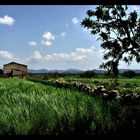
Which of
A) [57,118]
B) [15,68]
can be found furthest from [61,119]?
[15,68]

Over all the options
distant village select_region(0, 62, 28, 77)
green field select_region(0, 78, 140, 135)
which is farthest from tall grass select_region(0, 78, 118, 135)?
distant village select_region(0, 62, 28, 77)

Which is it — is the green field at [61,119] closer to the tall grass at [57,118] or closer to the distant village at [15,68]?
the tall grass at [57,118]

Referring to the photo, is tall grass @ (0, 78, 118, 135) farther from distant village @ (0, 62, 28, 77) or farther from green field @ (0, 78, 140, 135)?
distant village @ (0, 62, 28, 77)

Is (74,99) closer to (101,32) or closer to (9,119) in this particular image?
(9,119)

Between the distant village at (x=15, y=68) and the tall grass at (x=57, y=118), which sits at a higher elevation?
the distant village at (x=15, y=68)

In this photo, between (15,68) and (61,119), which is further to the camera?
(15,68)

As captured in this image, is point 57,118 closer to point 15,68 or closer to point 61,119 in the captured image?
point 61,119

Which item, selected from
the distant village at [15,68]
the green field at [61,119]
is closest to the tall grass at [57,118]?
the green field at [61,119]

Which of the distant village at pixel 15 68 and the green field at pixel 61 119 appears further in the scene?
the distant village at pixel 15 68

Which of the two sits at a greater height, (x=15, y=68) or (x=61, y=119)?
(x=15, y=68)

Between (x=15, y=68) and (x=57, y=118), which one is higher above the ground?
(x=15, y=68)

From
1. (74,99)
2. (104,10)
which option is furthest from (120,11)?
(74,99)
